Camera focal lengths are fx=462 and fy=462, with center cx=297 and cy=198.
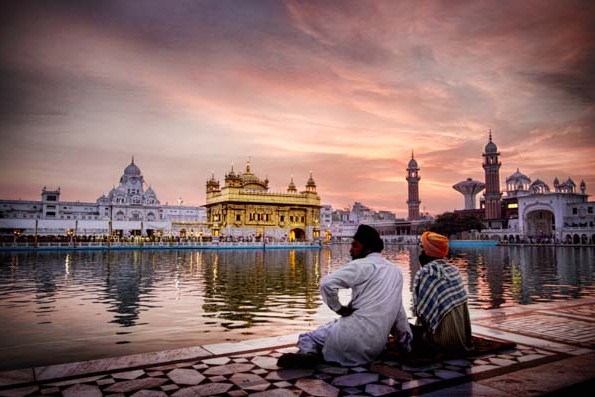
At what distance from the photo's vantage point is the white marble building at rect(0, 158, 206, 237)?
5700 cm

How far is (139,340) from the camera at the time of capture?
23.5 feet

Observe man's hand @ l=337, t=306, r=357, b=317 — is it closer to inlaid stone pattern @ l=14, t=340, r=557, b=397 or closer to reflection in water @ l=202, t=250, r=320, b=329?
inlaid stone pattern @ l=14, t=340, r=557, b=397

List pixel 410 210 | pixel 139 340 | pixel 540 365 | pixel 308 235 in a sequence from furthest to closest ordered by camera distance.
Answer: pixel 410 210, pixel 308 235, pixel 139 340, pixel 540 365

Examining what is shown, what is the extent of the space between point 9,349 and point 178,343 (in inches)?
93.0

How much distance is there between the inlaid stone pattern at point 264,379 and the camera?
4070 mm

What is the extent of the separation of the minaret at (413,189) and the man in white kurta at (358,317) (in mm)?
120325

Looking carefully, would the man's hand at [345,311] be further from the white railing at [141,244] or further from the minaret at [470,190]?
the minaret at [470,190]

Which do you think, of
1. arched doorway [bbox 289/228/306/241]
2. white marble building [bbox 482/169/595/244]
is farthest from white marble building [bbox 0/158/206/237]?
white marble building [bbox 482/169/595/244]

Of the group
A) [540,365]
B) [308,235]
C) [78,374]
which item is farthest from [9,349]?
[308,235]

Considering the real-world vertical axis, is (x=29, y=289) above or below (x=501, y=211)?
below

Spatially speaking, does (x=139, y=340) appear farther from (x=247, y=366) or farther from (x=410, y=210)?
(x=410, y=210)

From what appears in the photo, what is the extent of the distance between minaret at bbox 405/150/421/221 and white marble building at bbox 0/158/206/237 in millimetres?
54554

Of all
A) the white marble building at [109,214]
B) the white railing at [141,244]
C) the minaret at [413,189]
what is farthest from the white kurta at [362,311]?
the minaret at [413,189]

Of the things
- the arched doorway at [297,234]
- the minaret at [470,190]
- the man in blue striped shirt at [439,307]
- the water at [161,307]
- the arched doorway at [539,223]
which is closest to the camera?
the man in blue striped shirt at [439,307]
